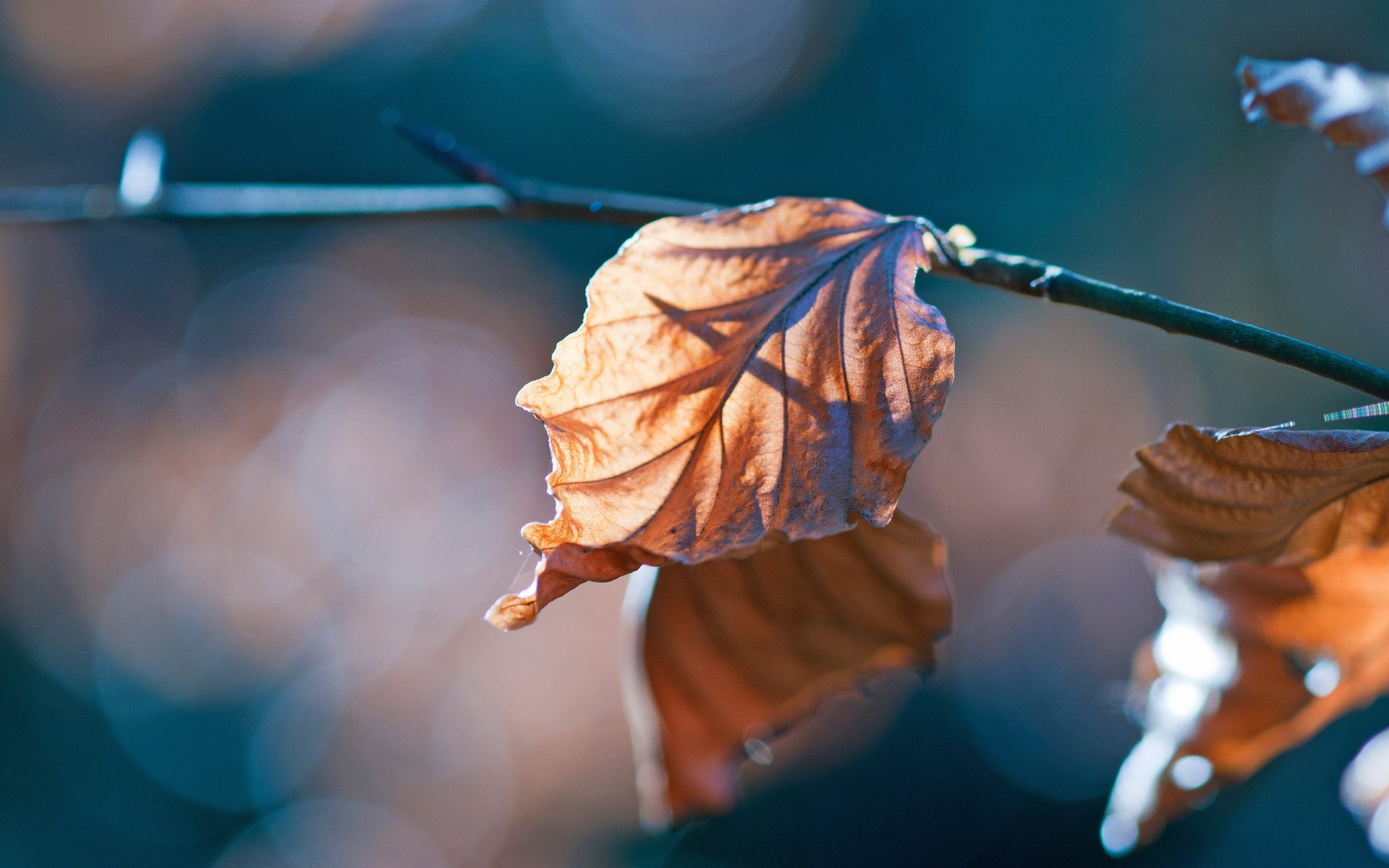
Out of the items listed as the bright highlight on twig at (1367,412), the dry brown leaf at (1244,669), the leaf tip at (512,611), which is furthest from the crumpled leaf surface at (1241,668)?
the leaf tip at (512,611)

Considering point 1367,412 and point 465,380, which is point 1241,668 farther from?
point 465,380

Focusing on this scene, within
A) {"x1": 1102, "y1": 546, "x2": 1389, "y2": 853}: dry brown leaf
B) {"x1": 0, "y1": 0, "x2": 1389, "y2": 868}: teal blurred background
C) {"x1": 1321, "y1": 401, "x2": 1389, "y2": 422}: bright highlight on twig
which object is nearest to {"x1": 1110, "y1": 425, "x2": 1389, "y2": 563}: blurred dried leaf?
{"x1": 1321, "y1": 401, "x2": 1389, "y2": 422}: bright highlight on twig

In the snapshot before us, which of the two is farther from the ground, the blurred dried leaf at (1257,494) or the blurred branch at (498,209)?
the blurred branch at (498,209)

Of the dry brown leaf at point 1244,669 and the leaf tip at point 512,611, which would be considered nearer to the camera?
the leaf tip at point 512,611

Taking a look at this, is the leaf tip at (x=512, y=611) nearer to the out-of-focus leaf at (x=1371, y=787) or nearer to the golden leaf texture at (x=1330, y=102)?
the golden leaf texture at (x=1330, y=102)

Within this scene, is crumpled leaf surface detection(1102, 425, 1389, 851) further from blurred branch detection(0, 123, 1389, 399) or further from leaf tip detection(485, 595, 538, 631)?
leaf tip detection(485, 595, 538, 631)

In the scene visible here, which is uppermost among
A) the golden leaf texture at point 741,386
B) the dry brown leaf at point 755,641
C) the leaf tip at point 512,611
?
the golden leaf texture at point 741,386

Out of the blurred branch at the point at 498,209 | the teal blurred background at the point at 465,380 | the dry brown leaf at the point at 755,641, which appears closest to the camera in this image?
the blurred branch at the point at 498,209
